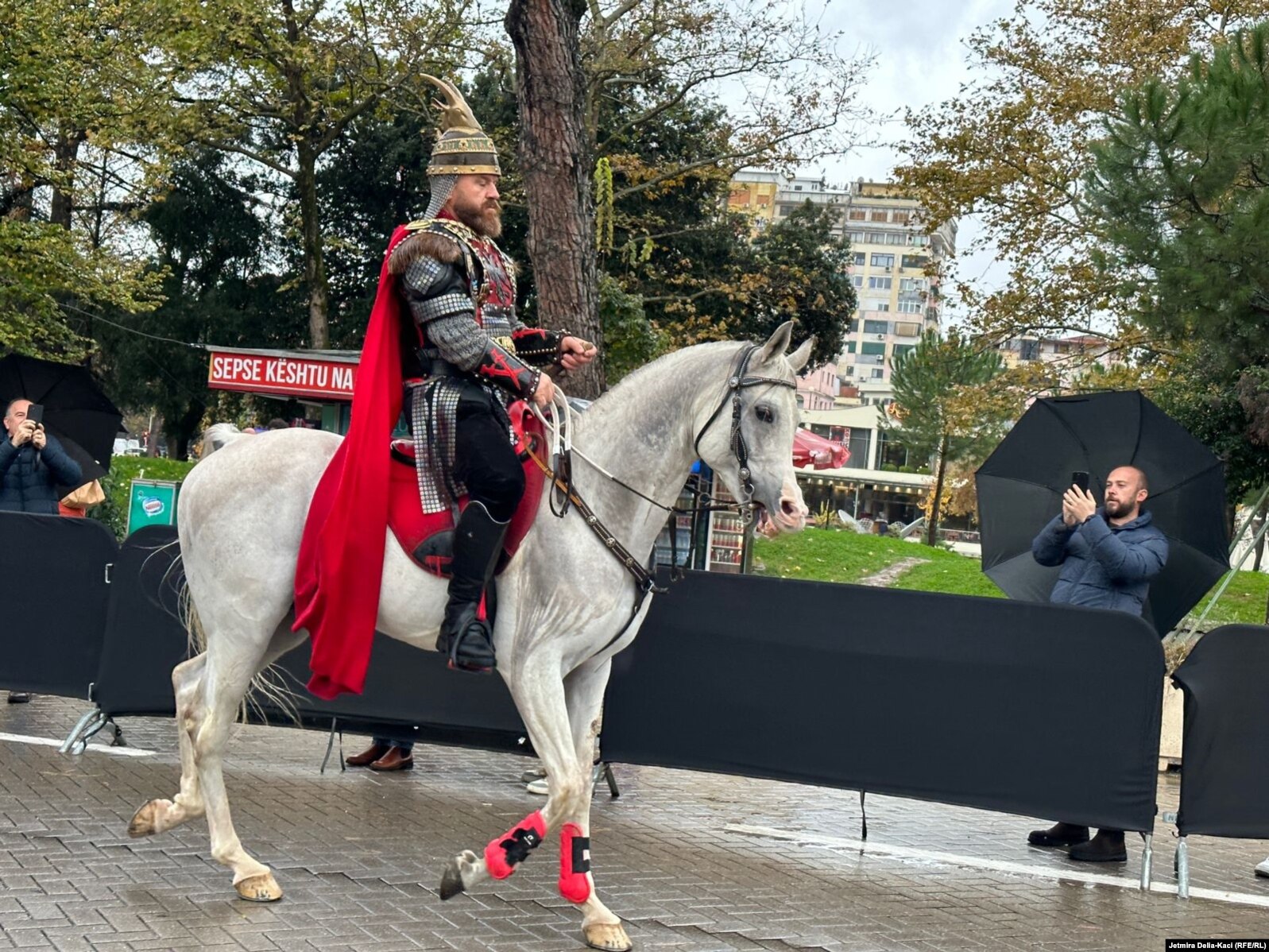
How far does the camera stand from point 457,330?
229 inches

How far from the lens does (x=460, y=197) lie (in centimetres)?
Answer: 621

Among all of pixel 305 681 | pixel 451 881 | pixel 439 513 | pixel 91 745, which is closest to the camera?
pixel 451 881

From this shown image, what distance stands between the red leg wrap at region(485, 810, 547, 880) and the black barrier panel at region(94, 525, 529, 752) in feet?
8.91

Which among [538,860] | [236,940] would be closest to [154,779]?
[538,860]

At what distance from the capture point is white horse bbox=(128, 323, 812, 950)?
5688 millimetres

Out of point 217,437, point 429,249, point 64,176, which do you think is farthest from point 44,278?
point 429,249

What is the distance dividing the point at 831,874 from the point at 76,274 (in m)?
21.2

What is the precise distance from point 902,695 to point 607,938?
264 cm

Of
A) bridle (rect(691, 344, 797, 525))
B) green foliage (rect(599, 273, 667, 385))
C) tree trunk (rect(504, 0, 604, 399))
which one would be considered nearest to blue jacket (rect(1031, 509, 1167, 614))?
bridle (rect(691, 344, 797, 525))

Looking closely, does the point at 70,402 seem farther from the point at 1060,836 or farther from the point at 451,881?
the point at 1060,836

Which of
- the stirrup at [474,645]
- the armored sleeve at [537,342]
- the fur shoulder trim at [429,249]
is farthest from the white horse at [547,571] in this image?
the fur shoulder trim at [429,249]

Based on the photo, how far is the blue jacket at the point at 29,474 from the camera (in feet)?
35.8

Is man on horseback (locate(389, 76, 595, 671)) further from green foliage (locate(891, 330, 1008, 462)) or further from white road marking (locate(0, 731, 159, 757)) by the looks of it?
green foliage (locate(891, 330, 1008, 462))

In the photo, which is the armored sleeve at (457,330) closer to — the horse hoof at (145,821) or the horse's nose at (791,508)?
the horse's nose at (791,508)
